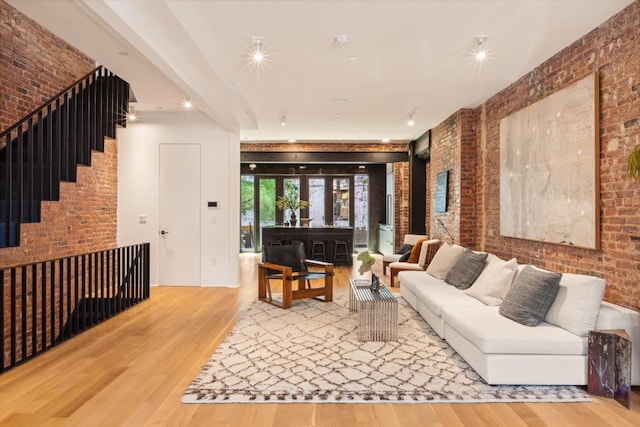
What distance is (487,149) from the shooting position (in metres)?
5.85

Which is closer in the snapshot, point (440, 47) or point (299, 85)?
Answer: point (440, 47)

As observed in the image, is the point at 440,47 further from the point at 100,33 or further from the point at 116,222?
the point at 116,222

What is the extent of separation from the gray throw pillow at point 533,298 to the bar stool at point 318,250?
5909 millimetres

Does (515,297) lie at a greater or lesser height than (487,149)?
lesser

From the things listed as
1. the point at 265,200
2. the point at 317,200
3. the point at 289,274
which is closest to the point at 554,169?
the point at 289,274

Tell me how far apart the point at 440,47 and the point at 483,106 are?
239cm

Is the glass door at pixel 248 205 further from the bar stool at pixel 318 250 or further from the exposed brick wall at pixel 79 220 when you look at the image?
the exposed brick wall at pixel 79 220

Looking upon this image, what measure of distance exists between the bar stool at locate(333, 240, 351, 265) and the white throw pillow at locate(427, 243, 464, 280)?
12.2 feet

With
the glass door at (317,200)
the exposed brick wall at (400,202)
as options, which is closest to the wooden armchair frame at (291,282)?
the exposed brick wall at (400,202)

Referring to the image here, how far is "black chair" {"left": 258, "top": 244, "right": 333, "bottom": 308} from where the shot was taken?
5.31m

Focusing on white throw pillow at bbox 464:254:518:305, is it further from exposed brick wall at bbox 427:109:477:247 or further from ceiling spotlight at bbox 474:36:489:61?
ceiling spotlight at bbox 474:36:489:61

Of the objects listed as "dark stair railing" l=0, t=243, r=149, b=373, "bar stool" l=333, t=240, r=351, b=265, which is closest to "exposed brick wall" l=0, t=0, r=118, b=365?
"dark stair railing" l=0, t=243, r=149, b=373

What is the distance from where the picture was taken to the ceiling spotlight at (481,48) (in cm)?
370

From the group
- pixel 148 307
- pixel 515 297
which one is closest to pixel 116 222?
pixel 148 307
